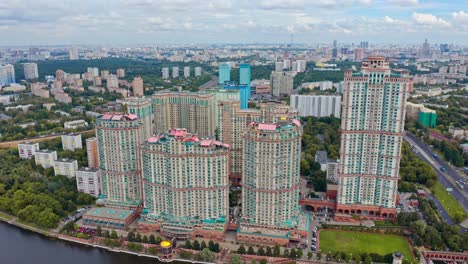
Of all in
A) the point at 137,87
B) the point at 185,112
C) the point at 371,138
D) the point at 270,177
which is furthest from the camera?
the point at 137,87

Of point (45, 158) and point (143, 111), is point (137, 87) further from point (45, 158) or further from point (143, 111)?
point (143, 111)

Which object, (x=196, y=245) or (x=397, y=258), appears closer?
(x=397, y=258)

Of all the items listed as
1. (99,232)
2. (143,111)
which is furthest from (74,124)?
(99,232)

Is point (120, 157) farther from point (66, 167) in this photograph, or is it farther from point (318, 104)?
point (318, 104)

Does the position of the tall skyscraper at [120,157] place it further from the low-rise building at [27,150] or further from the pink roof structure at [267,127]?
the low-rise building at [27,150]

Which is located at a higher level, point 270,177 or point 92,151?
point 270,177

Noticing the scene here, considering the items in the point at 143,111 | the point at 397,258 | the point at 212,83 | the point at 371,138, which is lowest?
the point at 397,258

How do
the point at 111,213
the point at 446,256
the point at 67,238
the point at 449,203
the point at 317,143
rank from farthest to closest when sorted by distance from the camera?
the point at 317,143, the point at 449,203, the point at 111,213, the point at 67,238, the point at 446,256

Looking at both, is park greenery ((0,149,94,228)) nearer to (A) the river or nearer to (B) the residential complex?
(A) the river
